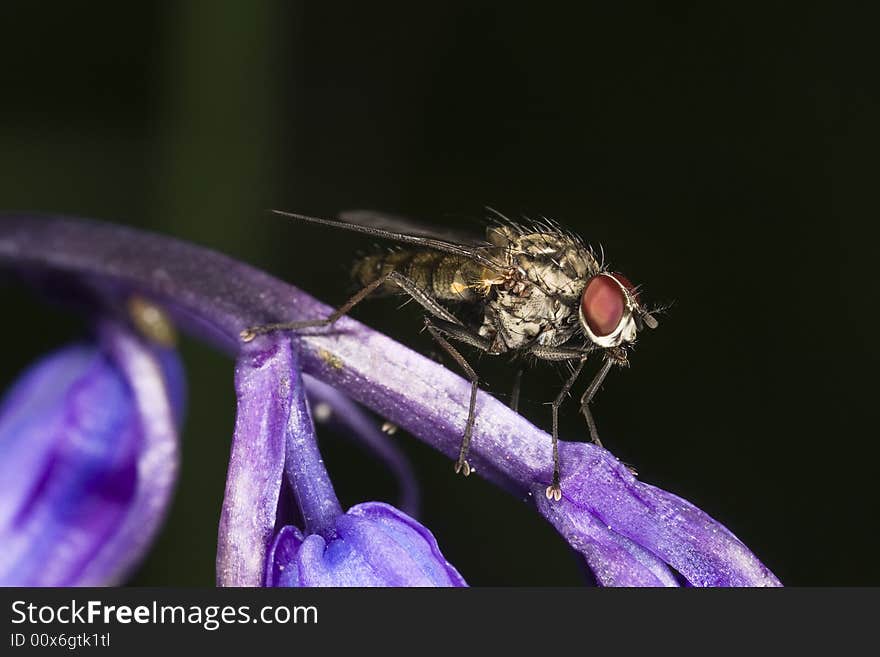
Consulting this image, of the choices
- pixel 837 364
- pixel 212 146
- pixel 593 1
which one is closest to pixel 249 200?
pixel 212 146

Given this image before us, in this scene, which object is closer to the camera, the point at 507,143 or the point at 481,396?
the point at 481,396

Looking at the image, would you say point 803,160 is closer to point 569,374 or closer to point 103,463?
point 569,374

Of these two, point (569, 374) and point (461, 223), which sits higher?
point (461, 223)

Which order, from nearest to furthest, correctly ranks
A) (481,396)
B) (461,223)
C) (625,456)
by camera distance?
(481,396), (625,456), (461,223)

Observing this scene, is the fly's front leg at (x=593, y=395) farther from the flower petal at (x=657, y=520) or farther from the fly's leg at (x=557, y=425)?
the flower petal at (x=657, y=520)

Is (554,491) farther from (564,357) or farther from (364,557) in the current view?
(564,357)

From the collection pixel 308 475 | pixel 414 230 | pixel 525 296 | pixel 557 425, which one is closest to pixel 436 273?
pixel 414 230

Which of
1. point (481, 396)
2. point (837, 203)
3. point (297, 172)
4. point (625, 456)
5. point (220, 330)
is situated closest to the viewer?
point (481, 396)

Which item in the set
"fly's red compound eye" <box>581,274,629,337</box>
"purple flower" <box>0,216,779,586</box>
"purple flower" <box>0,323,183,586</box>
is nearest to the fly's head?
"fly's red compound eye" <box>581,274,629,337</box>

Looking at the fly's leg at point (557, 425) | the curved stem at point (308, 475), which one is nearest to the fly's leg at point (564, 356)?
the fly's leg at point (557, 425)
